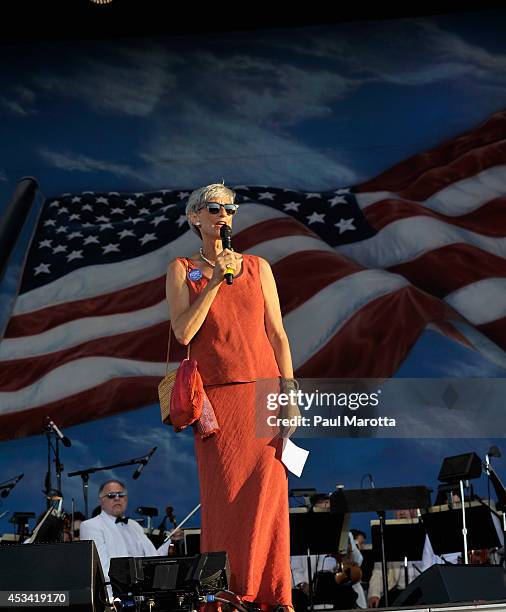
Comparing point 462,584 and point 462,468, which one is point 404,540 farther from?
point 462,584

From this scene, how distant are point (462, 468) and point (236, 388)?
3.73 meters

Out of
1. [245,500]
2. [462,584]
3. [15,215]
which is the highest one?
[15,215]

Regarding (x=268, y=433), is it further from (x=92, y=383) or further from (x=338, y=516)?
(x=92, y=383)

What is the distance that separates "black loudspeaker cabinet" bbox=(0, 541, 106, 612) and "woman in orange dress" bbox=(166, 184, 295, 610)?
562 mm

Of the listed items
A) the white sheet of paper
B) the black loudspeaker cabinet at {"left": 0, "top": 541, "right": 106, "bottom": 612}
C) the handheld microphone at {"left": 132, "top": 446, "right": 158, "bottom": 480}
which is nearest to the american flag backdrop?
the handheld microphone at {"left": 132, "top": 446, "right": 158, "bottom": 480}

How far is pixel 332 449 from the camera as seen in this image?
34.6 ft

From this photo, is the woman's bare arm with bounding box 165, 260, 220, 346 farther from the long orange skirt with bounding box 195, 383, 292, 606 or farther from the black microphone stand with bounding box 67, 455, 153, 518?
the black microphone stand with bounding box 67, 455, 153, 518

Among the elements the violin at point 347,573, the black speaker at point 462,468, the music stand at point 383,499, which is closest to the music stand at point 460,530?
the black speaker at point 462,468

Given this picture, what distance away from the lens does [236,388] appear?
12.8ft

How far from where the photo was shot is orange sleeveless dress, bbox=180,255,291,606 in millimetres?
3738

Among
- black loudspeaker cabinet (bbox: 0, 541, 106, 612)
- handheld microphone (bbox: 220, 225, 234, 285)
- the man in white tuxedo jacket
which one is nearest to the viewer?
black loudspeaker cabinet (bbox: 0, 541, 106, 612)

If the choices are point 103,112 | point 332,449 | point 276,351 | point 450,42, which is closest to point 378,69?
point 450,42

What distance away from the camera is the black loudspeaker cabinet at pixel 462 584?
13.0 feet

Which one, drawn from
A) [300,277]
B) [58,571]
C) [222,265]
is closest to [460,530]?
[300,277]
